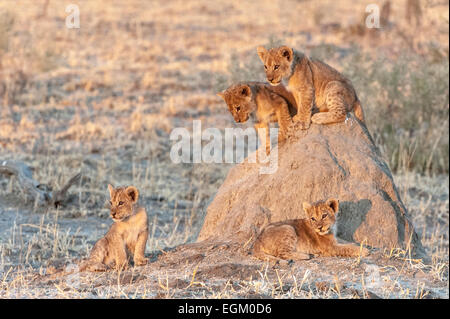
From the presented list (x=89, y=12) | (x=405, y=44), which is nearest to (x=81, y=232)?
(x=405, y=44)

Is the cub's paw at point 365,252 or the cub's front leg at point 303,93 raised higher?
the cub's front leg at point 303,93

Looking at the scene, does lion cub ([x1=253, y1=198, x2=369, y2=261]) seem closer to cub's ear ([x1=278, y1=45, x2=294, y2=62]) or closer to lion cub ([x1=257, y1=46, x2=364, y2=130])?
lion cub ([x1=257, y1=46, x2=364, y2=130])

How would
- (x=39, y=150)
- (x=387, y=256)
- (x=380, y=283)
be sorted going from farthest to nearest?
(x=39, y=150) → (x=387, y=256) → (x=380, y=283)

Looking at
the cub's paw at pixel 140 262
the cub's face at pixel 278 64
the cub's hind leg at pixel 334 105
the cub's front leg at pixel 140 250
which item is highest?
the cub's face at pixel 278 64

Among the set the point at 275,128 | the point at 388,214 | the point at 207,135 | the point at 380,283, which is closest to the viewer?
the point at 380,283

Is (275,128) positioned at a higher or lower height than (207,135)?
higher

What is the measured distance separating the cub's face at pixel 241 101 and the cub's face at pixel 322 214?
124 centimetres

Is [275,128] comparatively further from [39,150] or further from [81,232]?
[39,150]

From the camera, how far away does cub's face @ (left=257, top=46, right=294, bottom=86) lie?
25.9 ft

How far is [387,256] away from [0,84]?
13.1 m

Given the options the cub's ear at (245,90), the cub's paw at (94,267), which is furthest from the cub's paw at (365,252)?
the cub's paw at (94,267)

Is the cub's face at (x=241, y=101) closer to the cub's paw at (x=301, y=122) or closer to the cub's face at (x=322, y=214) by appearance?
the cub's paw at (x=301, y=122)

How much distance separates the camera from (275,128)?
877 centimetres

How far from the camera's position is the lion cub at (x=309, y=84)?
7.93 meters
